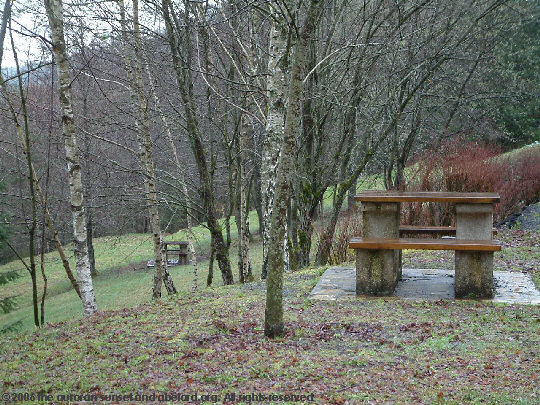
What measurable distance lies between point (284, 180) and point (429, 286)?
331cm

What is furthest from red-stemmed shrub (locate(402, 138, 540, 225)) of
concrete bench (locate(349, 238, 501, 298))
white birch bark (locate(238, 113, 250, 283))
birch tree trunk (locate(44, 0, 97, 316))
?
birch tree trunk (locate(44, 0, 97, 316))

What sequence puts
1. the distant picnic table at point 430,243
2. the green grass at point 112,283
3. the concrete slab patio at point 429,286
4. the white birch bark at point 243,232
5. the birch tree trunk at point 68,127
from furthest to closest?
the green grass at point 112,283 → the white birch bark at point 243,232 → the birch tree trunk at point 68,127 → the concrete slab patio at point 429,286 → the distant picnic table at point 430,243

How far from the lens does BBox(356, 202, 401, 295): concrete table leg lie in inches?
270

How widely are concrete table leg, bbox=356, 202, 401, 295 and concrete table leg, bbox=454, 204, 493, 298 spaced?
0.75 metres

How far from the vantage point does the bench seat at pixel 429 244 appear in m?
6.29

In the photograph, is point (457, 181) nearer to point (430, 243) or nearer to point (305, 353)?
point (430, 243)

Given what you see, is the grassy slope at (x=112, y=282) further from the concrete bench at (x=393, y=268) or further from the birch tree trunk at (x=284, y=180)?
the birch tree trunk at (x=284, y=180)

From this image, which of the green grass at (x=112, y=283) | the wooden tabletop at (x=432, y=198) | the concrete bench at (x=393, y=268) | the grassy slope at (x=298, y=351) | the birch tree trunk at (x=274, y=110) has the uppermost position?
the birch tree trunk at (x=274, y=110)

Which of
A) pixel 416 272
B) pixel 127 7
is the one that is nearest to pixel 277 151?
pixel 416 272

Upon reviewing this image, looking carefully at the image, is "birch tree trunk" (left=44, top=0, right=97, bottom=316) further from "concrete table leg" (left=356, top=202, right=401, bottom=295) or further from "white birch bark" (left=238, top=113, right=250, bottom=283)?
"concrete table leg" (left=356, top=202, right=401, bottom=295)

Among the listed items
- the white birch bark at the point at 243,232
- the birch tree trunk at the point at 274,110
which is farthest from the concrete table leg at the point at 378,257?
the white birch bark at the point at 243,232

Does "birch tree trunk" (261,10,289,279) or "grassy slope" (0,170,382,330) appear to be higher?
"birch tree trunk" (261,10,289,279)

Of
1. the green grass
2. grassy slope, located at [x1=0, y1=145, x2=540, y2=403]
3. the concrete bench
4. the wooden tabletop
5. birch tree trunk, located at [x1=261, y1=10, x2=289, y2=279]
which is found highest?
birch tree trunk, located at [x1=261, y1=10, x2=289, y2=279]

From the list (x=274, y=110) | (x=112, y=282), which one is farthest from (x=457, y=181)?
(x=112, y=282)
